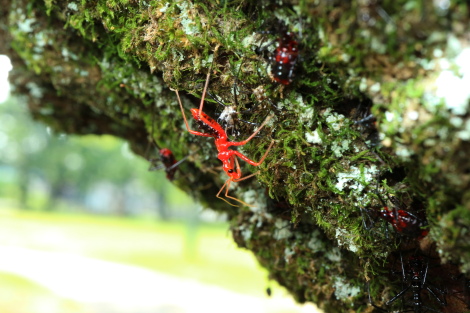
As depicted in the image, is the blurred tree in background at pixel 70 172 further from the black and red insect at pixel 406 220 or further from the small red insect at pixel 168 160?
the black and red insect at pixel 406 220

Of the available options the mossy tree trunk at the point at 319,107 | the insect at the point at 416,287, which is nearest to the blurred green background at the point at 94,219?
the mossy tree trunk at the point at 319,107

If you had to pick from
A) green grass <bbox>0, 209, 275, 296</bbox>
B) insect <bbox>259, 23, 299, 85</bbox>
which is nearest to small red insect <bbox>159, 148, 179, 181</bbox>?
insect <bbox>259, 23, 299, 85</bbox>

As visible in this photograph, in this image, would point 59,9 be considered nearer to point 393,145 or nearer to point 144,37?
point 144,37

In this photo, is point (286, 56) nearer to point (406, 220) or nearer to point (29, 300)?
point (406, 220)

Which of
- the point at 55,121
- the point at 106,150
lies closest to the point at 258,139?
the point at 55,121

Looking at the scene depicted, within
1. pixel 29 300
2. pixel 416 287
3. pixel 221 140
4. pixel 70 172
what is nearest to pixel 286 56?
pixel 221 140

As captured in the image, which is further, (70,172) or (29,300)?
(70,172)
